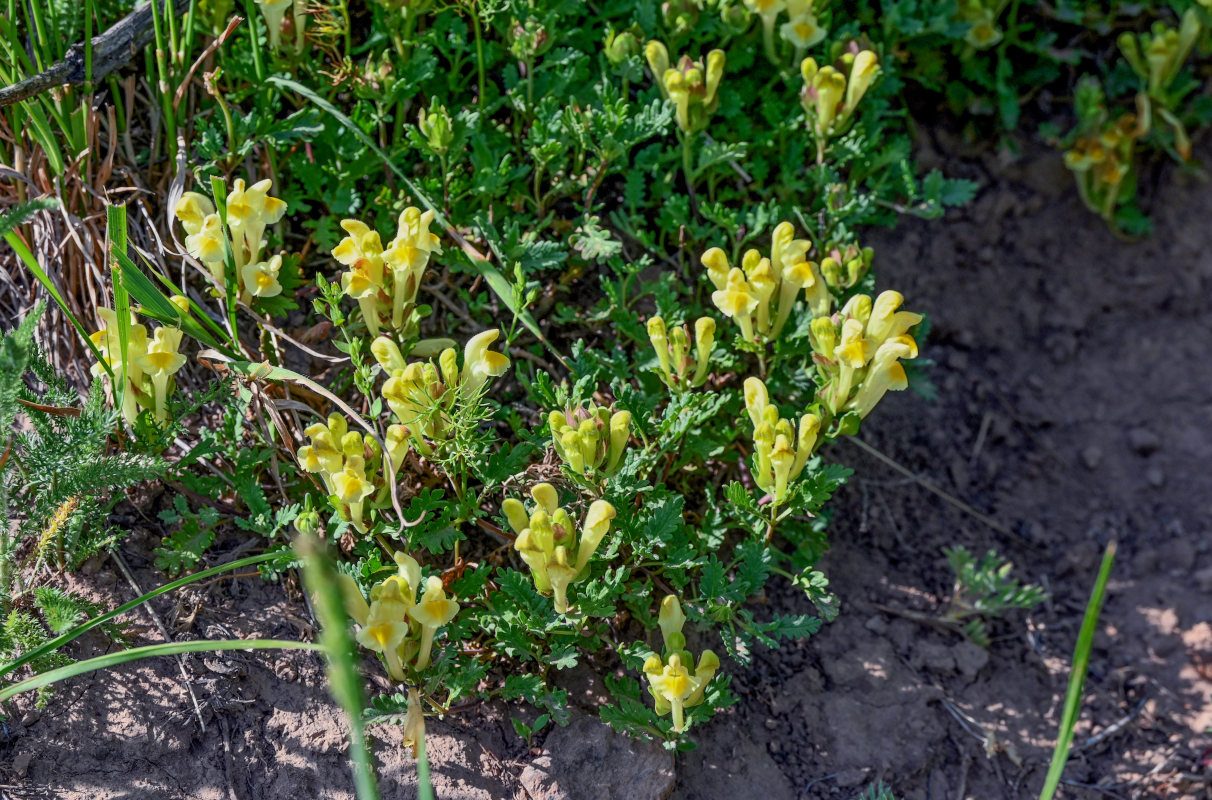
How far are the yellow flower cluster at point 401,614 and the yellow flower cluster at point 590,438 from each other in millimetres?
395

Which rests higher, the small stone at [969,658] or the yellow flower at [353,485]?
the yellow flower at [353,485]

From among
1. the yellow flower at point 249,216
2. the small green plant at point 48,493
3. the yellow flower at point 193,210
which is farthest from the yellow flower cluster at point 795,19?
the small green plant at point 48,493

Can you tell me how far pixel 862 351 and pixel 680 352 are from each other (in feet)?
1.39

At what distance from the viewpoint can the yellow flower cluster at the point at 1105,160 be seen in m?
3.55

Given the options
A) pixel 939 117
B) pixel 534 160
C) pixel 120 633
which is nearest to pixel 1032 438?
pixel 939 117

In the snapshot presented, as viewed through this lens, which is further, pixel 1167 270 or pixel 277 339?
pixel 1167 270

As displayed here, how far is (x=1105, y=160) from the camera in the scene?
3.55m

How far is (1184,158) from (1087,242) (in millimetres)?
452

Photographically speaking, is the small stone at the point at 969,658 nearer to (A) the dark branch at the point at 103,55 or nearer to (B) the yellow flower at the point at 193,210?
(B) the yellow flower at the point at 193,210

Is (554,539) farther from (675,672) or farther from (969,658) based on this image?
(969,658)

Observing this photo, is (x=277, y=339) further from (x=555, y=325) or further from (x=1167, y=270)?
(x=1167, y=270)

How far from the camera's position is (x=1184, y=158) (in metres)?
3.68

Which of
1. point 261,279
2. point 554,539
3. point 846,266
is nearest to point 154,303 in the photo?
point 261,279

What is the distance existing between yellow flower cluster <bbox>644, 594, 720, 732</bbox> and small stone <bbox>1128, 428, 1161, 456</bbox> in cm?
204
